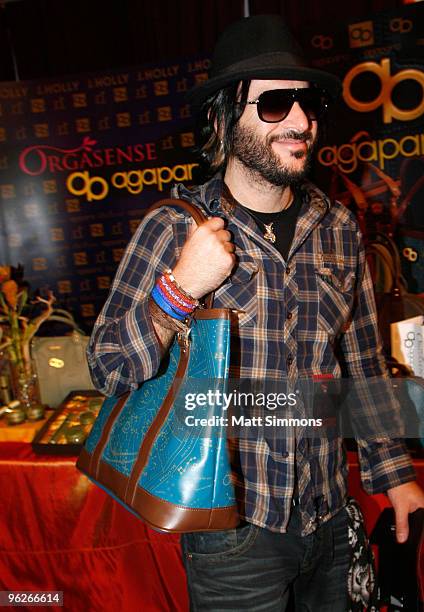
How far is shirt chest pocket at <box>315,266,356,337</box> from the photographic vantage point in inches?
45.4

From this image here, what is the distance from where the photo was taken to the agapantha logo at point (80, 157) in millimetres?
2674

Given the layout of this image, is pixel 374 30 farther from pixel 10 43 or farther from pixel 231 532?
pixel 10 43

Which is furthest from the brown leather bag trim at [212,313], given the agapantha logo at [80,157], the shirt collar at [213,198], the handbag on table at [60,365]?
the agapantha logo at [80,157]

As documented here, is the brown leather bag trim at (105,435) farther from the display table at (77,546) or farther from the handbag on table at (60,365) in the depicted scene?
the handbag on table at (60,365)

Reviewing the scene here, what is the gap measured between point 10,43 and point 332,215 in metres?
3.15

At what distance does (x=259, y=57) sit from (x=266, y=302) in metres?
0.56

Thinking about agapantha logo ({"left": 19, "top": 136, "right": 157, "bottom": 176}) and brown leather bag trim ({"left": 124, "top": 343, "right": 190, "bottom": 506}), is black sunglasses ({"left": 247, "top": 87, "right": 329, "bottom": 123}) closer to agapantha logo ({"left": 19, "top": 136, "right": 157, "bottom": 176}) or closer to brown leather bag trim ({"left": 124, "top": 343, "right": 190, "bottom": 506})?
brown leather bag trim ({"left": 124, "top": 343, "right": 190, "bottom": 506})

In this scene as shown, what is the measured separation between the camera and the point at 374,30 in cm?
217

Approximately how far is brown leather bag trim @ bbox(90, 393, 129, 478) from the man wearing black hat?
9 cm

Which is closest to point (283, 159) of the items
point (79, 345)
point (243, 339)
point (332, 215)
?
point (332, 215)

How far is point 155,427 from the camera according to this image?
98cm

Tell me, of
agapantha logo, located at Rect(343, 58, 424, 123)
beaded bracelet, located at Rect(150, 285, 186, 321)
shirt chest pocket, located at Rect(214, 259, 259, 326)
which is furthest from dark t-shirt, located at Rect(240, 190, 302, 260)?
agapantha logo, located at Rect(343, 58, 424, 123)

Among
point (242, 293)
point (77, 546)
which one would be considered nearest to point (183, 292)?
point (242, 293)

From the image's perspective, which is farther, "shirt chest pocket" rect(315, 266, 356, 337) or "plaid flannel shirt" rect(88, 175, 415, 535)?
"shirt chest pocket" rect(315, 266, 356, 337)
